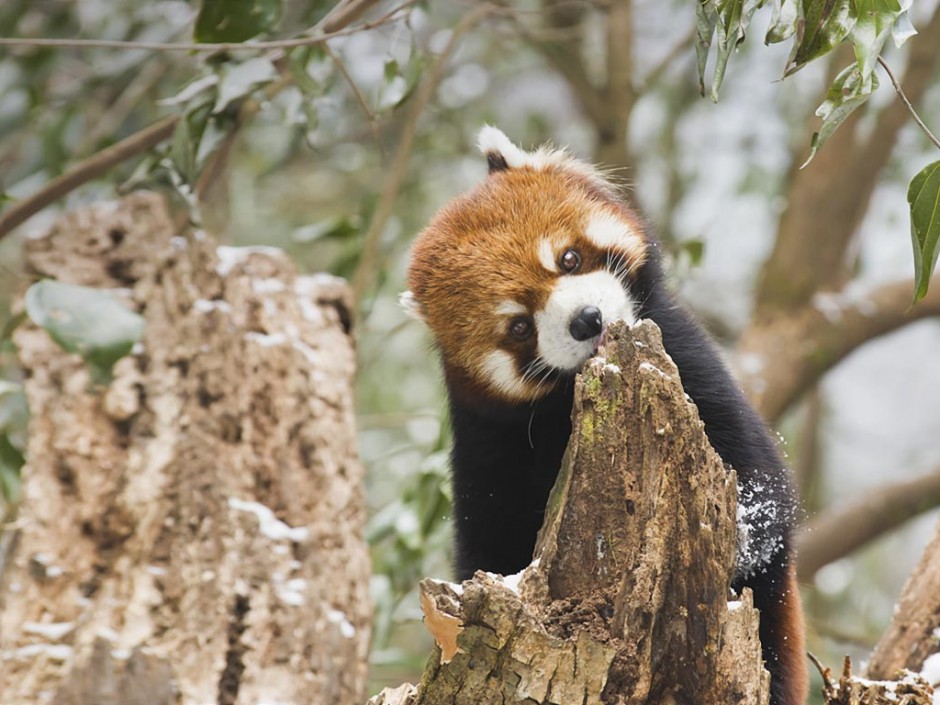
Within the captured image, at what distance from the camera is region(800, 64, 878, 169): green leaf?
1.78m

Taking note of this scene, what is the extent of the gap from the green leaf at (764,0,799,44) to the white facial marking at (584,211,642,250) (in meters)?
1.09

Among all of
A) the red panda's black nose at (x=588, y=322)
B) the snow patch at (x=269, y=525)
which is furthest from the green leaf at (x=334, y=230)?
the red panda's black nose at (x=588, y=322)

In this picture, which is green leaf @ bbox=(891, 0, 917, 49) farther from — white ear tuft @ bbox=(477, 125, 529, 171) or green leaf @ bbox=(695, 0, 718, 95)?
white ear tuft @ bbox=(477, 125, 529, 171)

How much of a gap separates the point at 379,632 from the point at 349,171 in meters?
3.45

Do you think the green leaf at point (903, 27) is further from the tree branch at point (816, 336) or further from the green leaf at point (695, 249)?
the tree branch at point (816, 336)

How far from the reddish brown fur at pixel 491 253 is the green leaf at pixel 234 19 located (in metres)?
0.77

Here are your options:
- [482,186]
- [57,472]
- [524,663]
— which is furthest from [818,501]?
[524,663]

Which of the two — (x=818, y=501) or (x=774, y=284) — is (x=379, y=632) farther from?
(x=818, y=501)

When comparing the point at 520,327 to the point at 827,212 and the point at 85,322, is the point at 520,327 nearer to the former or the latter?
the point at 85,322

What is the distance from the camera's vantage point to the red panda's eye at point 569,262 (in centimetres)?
286

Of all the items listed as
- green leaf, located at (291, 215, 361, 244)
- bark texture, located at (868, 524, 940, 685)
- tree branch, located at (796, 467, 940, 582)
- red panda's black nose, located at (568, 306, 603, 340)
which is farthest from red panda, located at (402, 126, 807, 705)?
tree branch, located at (796, 467, 940, 582)

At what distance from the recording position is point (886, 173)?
6.33m

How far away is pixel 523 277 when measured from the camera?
9.30ft

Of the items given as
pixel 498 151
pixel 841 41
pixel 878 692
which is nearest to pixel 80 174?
pixel 498 151
